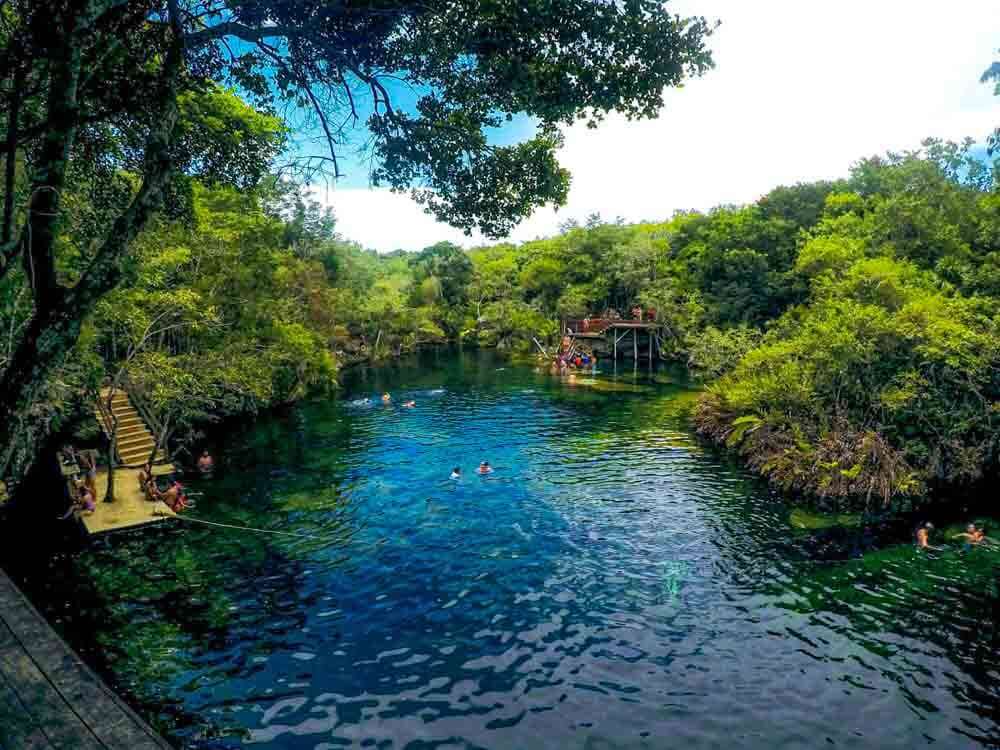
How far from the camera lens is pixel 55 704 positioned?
30.0 ft

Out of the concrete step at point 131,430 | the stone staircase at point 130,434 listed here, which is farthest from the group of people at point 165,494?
the concrete step at point 131,430

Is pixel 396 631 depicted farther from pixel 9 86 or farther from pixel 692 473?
pixel 692 473

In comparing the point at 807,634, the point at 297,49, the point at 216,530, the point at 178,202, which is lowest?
the point at 807,634

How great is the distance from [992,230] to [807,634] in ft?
100

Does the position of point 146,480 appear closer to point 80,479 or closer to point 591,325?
point 80,479

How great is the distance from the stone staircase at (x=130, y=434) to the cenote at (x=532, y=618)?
13.8ft

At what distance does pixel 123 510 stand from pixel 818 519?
24024 mm

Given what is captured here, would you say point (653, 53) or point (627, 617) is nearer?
point (653, 53)

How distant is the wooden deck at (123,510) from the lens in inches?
771

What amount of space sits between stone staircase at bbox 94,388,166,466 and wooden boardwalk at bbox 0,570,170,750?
624 inches

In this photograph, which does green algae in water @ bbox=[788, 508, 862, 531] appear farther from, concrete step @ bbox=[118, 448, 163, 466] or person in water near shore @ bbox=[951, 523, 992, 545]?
concrete step @ bbox=[118, 448, 163, 466]

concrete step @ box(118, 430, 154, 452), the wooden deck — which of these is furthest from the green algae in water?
concrete step @ box(118, 430, 154, 452)

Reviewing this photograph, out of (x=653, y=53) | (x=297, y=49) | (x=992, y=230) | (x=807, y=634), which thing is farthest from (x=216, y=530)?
(x=992, y=230)

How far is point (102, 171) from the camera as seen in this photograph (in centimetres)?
1020
